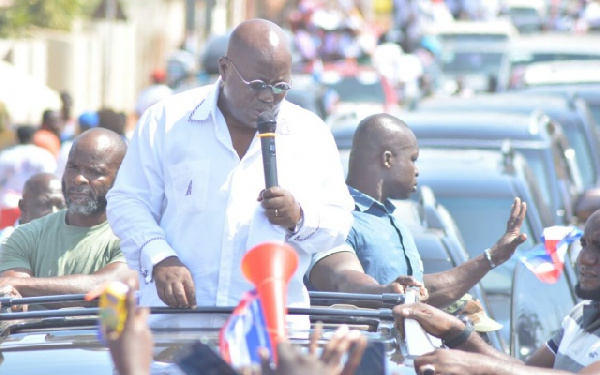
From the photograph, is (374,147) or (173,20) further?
(173,20)

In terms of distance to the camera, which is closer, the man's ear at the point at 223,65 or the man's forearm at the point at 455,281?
the man's ear at the point at 223,65

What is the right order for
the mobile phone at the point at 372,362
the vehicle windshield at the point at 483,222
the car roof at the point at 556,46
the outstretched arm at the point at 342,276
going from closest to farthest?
the mobile phone at the point at 372,362, the outstretched arm at the point at 342,276, the vehicle windshield at the point at 483,222, the car roof at the point at 556,46

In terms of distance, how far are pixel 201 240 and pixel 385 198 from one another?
1.72m

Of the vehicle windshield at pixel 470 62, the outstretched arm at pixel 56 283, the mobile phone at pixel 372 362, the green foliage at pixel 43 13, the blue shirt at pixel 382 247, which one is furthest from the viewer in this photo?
the green foliage at pixel 43 13

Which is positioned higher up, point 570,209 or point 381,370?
point 381,370

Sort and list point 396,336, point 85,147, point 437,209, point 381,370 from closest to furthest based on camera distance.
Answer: point 381,370
point 396,336
point 85,147
point 437,209

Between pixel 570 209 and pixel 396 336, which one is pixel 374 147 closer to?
pixel 396 336

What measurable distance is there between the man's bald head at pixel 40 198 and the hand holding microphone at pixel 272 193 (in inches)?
136

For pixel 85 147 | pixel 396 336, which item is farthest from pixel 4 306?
pixel 85 147

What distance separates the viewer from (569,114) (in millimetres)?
12359

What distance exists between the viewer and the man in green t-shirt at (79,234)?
235 inches

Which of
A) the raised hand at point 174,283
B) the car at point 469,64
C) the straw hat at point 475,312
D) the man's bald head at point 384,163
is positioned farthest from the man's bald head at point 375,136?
the car at point 469,64

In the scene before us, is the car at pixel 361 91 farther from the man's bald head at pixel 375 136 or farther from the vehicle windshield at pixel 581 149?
the man's bald head at pixel 375 136

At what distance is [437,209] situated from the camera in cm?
755
